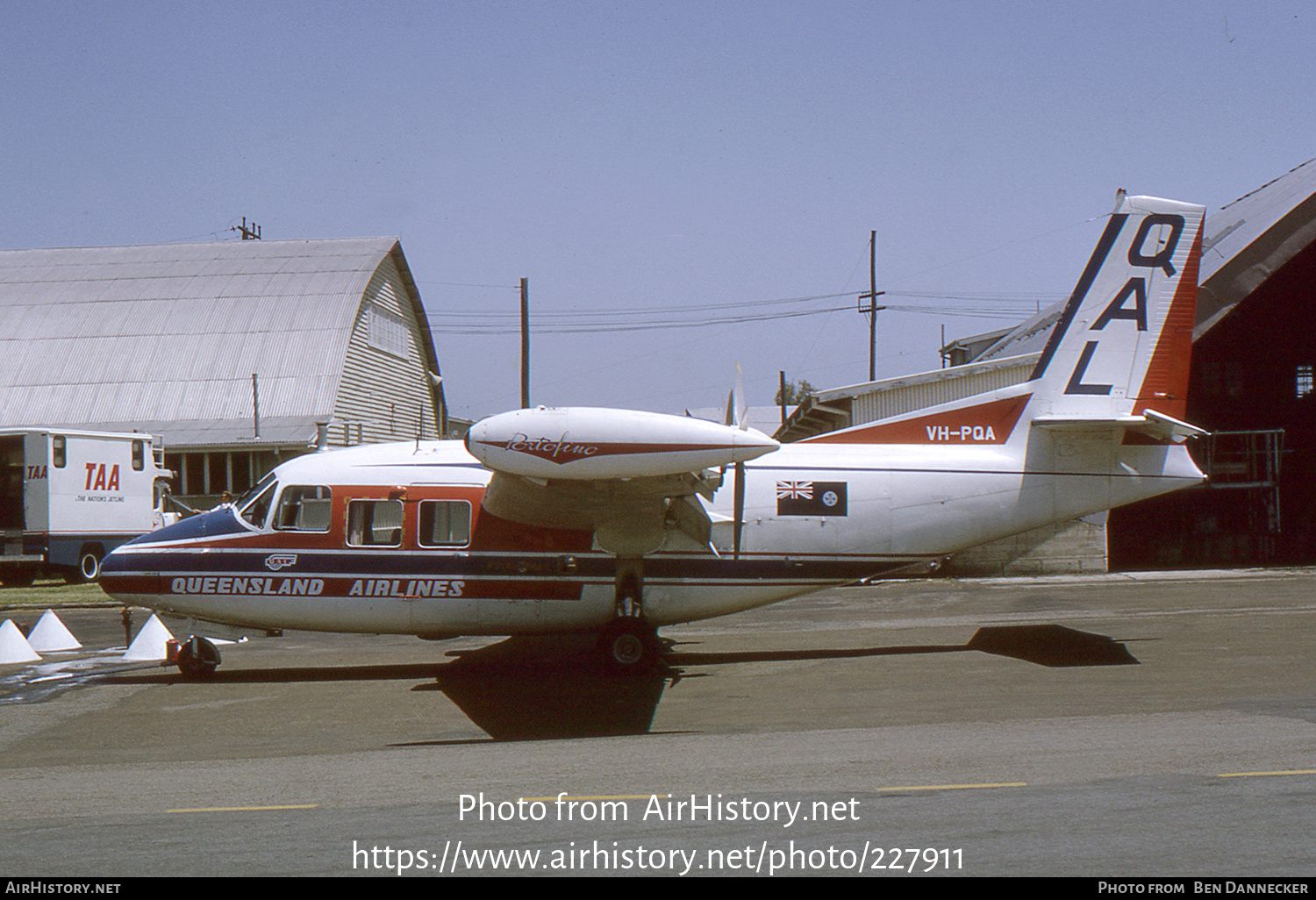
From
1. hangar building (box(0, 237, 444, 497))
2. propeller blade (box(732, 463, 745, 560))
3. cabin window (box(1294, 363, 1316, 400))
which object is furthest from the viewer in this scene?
hangar building (box(0, 237, 444, 497))

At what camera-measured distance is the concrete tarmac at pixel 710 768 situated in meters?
5.61

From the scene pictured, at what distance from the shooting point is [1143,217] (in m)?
13.3

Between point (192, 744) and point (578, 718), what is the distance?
3552 millimetres

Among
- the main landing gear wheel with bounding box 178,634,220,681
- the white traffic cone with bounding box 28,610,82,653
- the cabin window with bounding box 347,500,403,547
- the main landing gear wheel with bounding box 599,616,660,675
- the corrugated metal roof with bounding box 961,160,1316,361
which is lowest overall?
the white traffic cone with bounding box 28,610,82,653

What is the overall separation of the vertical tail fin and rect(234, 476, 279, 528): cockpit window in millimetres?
10170

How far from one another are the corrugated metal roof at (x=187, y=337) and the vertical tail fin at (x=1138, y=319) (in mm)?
26419

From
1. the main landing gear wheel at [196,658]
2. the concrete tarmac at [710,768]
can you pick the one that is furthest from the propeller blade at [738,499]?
the main landing gear wheel at [196,658]

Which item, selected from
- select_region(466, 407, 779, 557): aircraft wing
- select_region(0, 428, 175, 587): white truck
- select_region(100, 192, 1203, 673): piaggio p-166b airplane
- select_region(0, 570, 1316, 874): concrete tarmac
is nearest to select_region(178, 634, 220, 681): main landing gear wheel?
select_region(100, 192, 1203, 673): piaggio p-166b airplane

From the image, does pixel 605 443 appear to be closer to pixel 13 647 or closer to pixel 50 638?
pixel 13 647

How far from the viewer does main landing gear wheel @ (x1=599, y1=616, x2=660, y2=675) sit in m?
12.1

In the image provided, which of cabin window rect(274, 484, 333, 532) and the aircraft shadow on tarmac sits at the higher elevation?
cabin window rect(274, 484, 333, 532)

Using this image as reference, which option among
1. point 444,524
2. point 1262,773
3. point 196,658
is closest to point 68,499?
point 196,658

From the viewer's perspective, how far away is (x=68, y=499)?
26.0 m

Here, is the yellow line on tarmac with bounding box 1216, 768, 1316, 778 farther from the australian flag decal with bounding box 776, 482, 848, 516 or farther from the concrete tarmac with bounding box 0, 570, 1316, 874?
the australian flag decal with bounding box 776, 482, 848, 516
